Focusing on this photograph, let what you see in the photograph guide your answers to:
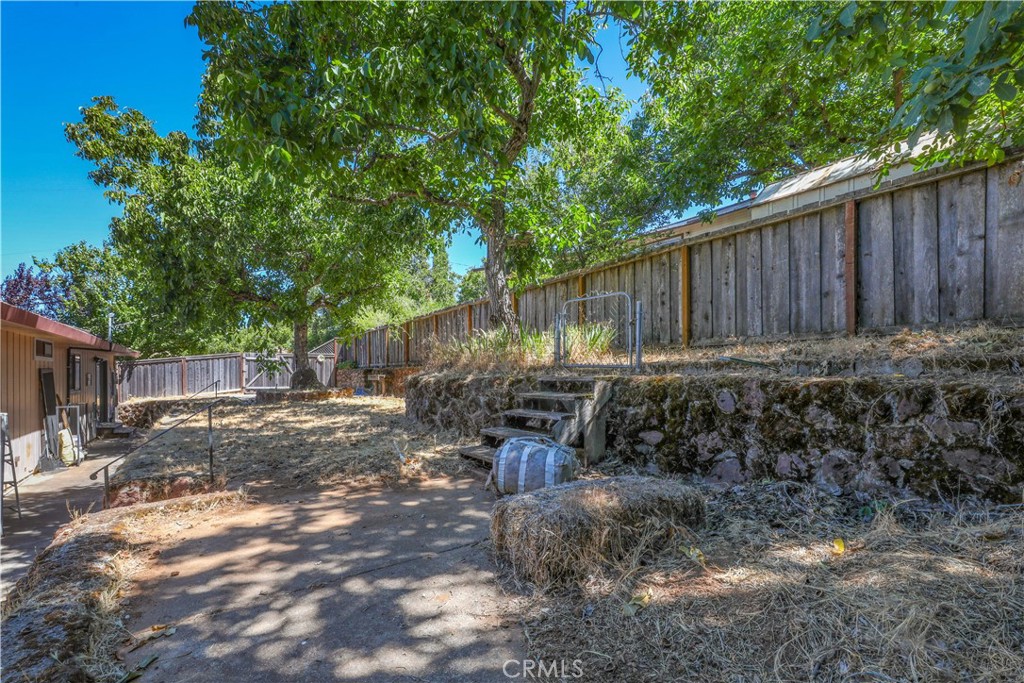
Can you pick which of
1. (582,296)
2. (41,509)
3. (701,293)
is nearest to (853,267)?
(701,293)

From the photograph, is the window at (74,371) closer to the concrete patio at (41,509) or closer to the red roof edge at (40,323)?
the red roof edge at (40,323)

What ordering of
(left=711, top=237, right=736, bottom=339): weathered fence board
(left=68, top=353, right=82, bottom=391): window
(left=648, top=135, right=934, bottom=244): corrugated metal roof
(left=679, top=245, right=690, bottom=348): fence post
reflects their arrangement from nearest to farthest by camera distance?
(left=711, top=237, right=736, bottom=339): weathered fence board
(left=679, top=245, right=690, bottom=348): fence post
(left=648, top=135, right=934, bottom=244): corrugated metal roof
(left=68, top=353, right=82, bottom=391): window

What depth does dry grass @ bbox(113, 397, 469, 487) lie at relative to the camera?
436 centimetres

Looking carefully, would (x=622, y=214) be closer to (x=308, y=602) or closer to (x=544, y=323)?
(x=544, y=323)

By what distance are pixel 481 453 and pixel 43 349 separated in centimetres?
899

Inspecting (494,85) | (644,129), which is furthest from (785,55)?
(644,129)

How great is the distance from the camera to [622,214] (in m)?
11.8

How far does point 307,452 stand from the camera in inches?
208

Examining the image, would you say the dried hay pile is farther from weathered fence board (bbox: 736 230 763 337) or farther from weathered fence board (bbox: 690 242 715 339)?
weathered fence board (bbox: 690 242 715 339)

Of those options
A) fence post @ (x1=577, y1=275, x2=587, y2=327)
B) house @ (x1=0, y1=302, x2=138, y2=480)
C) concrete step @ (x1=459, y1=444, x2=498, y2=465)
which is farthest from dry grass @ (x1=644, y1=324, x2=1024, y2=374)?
house @ (x1=0, y1=302, x2=138, y2=480)

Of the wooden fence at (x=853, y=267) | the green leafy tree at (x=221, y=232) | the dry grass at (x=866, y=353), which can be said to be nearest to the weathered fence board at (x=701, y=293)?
the wooden fence at (x=853, y=267)

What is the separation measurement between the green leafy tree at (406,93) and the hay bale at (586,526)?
3080 mm

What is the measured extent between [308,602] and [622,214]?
37.1 feet

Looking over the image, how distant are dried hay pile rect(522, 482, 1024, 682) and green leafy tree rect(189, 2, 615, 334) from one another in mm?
3544
